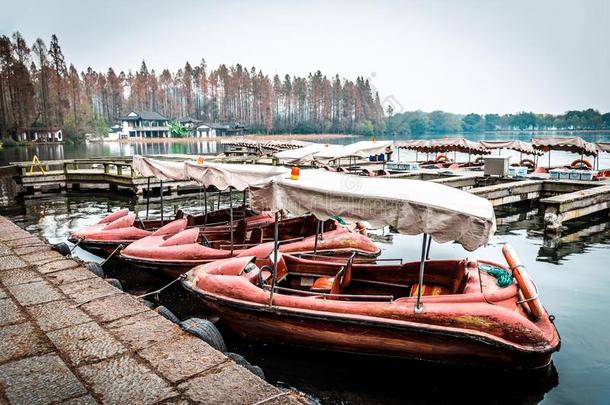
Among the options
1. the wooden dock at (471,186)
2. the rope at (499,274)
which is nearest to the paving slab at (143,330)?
the rope at (499,274)

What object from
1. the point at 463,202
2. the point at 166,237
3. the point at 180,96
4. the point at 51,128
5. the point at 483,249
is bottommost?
the point at 483,249

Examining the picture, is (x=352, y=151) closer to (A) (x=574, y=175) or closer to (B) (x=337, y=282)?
(A) (x=574, y=175)

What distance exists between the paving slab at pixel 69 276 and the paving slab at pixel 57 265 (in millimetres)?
167

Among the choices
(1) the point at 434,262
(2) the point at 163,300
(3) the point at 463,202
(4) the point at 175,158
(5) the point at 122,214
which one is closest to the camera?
(3) the point at 463,202

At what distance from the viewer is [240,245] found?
951 centimetres

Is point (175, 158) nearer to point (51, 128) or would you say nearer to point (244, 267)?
point (244, 267)

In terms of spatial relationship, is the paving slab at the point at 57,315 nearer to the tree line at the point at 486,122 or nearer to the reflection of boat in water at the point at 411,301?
the reflection of boat in water at the point at 411,301

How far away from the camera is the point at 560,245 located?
13773 millimetres

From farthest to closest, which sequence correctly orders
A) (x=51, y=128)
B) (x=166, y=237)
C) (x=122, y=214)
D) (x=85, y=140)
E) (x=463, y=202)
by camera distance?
1. (x=85, y=140)
2. (x=51, y=128)
3. (x=122, y=214)
4. (x=166, y=237)
5. (x=463, y=202)

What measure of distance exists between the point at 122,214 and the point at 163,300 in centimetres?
458

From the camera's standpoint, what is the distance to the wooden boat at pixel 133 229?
34.4 ft

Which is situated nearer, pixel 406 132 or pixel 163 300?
pixel 163 300

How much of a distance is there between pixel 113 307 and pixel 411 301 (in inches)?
152

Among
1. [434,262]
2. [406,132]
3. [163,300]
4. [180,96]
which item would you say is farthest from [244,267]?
[406,132]
